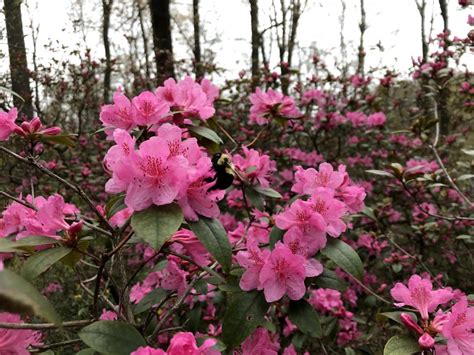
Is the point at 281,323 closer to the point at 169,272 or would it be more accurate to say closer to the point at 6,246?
the point at 169,272

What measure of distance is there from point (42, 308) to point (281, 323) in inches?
80.0

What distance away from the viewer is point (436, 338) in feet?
3.41

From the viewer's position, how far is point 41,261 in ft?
3.01

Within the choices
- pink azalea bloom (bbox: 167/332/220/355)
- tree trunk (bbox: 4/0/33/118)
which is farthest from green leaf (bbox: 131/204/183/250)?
tree trunk (bbox: 4/0/33/118)

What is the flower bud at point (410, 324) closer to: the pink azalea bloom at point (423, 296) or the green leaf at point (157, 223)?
the pink azalea bloom at point (423, 296)

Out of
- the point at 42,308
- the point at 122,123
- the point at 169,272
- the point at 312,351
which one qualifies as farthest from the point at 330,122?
the point at 42,308

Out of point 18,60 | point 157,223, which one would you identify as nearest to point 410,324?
point 157,223

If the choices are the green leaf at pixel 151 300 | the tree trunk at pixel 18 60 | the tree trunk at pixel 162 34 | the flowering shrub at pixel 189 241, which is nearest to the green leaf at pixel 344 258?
the flowering shrub at pixel 189 241

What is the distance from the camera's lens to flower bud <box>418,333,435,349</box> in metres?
0.97

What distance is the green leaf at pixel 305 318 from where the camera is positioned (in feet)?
3.62

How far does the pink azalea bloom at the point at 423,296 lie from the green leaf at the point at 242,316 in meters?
0.36

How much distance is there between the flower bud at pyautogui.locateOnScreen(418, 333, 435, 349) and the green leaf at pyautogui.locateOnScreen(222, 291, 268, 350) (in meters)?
0.37

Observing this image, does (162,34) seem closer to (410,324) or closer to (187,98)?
(187,98)

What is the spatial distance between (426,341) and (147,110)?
2.85ft
